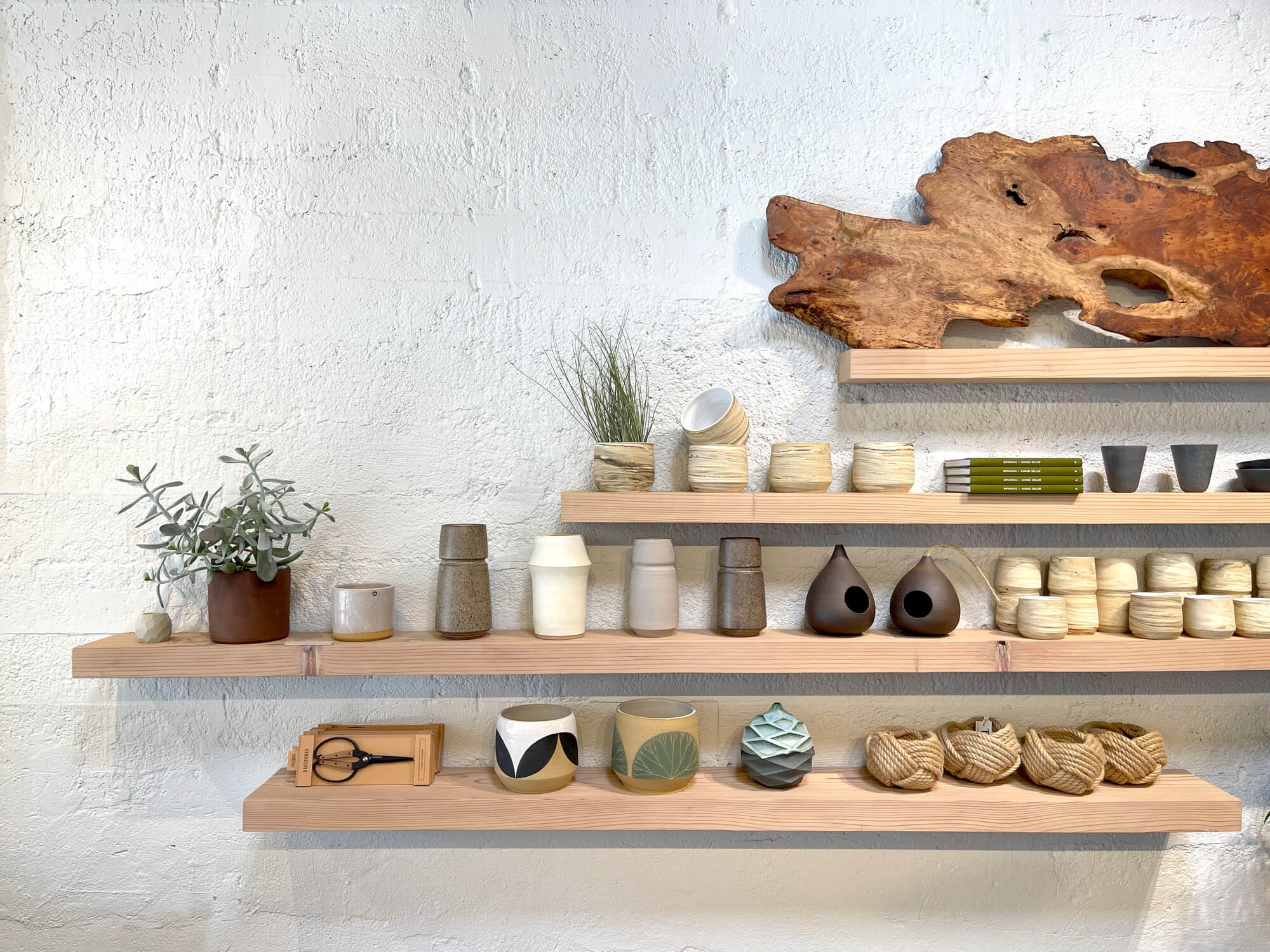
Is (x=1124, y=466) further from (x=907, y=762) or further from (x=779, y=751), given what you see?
(x=779, y=751)

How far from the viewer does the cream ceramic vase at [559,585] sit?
4.33ft

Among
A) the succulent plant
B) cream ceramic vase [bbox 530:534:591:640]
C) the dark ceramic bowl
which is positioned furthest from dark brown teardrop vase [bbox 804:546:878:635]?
the succulent plant

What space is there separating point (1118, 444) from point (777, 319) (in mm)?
661

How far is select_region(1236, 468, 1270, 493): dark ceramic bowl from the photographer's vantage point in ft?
4.41

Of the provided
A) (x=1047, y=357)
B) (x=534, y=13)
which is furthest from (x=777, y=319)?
(x=534, y=13)

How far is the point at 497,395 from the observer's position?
1445 mm

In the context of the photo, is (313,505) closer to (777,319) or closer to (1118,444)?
(777,319)

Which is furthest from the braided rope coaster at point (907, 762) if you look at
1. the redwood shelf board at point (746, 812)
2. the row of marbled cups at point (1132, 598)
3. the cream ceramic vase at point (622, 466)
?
the cream ceramic vase at point (622, 466)

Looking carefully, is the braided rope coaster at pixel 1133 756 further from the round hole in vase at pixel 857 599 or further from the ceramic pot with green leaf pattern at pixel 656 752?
the ceramic pot with green leaf pattern at pixel 656 752

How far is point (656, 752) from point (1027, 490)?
29.5 inches

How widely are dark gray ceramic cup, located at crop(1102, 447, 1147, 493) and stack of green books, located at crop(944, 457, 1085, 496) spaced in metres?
0.07

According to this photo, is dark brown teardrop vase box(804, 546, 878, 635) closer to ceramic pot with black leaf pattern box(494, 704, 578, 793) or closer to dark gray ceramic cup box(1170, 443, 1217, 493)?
ceramic pot with black leaf pattern box(494, 704, 578, 793)

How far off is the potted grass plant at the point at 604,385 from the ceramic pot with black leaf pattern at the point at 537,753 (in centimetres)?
43

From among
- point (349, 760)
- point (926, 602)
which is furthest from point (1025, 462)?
point (349, 760)
